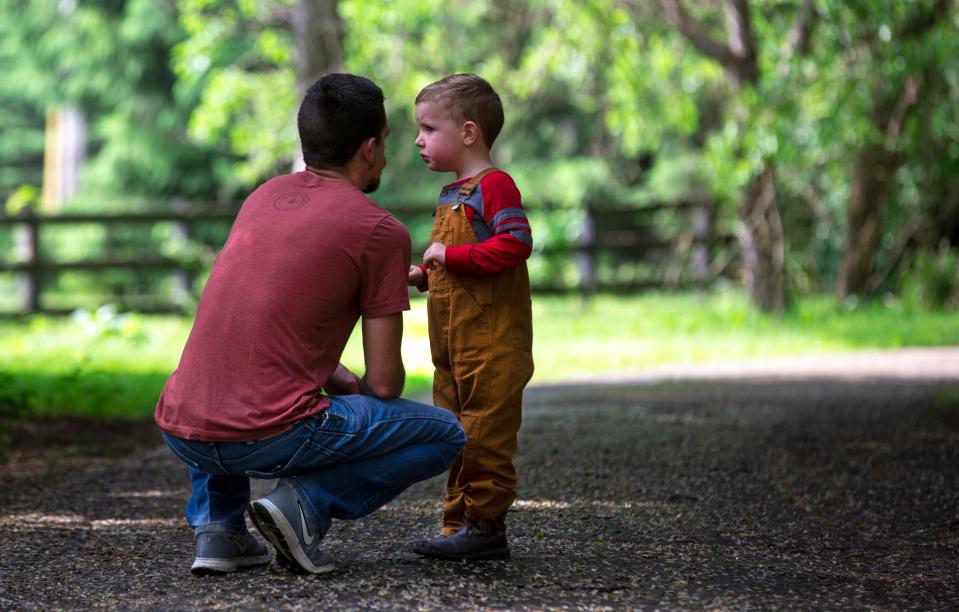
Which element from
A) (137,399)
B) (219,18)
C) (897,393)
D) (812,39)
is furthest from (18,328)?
(897,393)

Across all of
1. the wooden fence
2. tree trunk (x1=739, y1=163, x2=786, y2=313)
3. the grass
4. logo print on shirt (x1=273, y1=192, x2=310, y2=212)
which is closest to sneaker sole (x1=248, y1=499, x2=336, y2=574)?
logo print on shirt (x1=273, y1=192, x2=310, y2=212)

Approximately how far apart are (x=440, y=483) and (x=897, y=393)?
384 cm

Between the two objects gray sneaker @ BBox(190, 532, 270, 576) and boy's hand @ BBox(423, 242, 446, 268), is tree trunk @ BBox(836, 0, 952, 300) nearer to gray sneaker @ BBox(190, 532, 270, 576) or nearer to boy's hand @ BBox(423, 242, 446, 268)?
boy's hand @ BBox(423, 242, 446, 268)

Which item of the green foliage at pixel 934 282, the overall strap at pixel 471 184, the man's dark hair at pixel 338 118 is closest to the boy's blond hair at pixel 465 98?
the overall strap at pixel 471 184

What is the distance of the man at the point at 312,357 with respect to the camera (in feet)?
10.4

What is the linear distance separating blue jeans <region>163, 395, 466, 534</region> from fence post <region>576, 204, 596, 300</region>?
1266 centimetres

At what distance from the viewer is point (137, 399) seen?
25.1 feet

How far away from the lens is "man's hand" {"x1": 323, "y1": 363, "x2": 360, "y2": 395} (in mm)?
3396

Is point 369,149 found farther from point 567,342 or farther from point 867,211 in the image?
point 867,211

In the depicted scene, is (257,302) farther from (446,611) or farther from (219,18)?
(219,18)

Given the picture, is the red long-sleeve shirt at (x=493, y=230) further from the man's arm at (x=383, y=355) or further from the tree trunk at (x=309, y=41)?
the tree trunk at (x=309, y=41)

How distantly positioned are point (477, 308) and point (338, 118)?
66cm

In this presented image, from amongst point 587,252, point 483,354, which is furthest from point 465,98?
point 587,252

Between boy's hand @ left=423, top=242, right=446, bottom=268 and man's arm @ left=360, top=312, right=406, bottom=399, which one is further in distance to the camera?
boy's hand @ left=423, top=242, right=446, bottom=268
